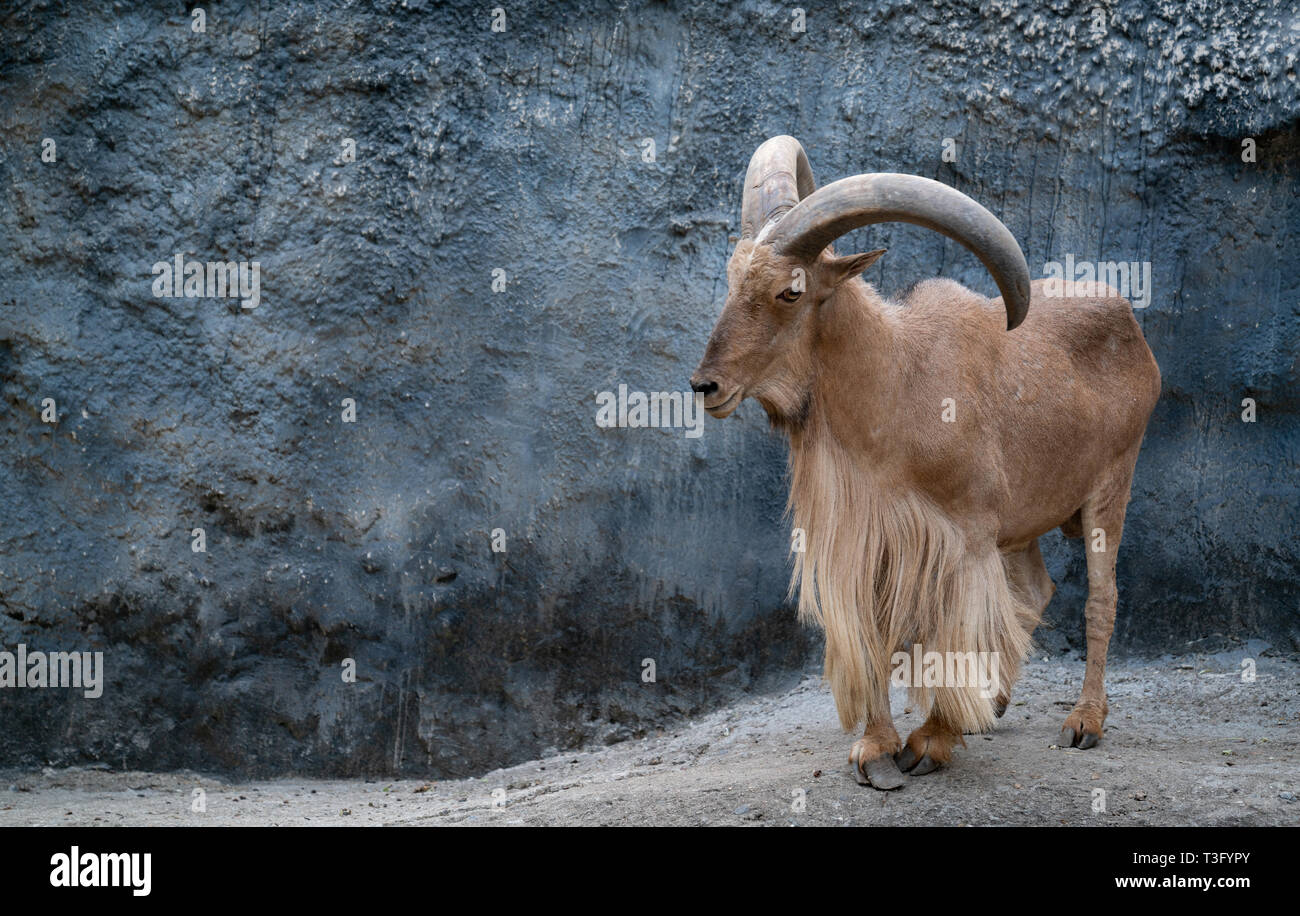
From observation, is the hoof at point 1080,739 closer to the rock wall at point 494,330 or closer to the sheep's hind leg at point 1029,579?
the sheep's hind leg at point 1029,579

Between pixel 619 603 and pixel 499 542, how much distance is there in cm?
91

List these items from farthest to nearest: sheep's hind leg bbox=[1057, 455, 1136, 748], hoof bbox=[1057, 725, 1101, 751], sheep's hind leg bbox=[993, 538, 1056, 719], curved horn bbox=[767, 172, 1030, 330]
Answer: sheep's hind leg bbox=[993, 538, 1056, 719] < sheep's hind leg bbox=[1057, 455, 1136, 748] < hoof bbox=[1057, 725, 1101, 751] < curved horn bbox=[767, 172, 1030, 330]

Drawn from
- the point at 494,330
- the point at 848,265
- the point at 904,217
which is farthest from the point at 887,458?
the point at 494,330

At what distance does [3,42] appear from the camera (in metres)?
8.22

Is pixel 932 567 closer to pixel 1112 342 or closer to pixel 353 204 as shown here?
pixel 1112 342

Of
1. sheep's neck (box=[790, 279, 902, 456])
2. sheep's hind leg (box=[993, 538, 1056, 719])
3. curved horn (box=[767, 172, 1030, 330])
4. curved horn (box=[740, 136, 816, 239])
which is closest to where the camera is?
curved horn (box=[767, 172, 1030, 330])

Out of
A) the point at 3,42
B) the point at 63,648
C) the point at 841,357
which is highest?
the point at 3,42

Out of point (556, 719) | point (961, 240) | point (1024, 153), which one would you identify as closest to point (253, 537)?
point (556, 719)

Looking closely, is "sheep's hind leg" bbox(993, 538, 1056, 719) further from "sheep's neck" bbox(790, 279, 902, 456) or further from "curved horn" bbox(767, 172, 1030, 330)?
"curved horn" bbox(767, 172, 1030, 330)

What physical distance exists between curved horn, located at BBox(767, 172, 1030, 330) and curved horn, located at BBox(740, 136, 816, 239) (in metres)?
0.42

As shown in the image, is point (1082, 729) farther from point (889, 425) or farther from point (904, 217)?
point (904, 217)

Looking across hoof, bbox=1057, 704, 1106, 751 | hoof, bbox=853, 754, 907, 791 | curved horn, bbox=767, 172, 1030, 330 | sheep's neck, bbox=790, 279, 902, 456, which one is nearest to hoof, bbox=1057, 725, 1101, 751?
hoof, bbox=1057, 704, 1106, 751

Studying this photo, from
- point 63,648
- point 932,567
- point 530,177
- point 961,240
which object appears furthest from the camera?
point 530,177

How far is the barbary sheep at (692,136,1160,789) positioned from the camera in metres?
5.35
